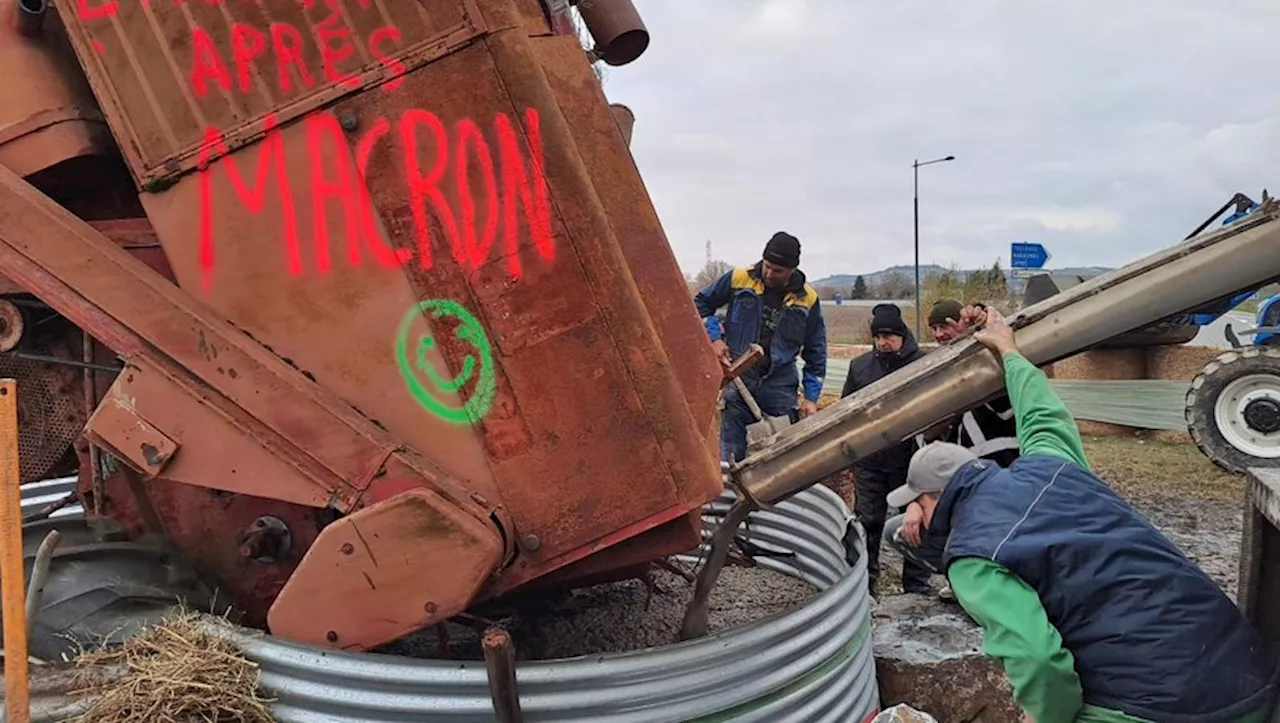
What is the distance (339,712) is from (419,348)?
1.04 metres

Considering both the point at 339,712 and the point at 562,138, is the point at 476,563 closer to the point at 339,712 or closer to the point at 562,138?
the point at 339,712

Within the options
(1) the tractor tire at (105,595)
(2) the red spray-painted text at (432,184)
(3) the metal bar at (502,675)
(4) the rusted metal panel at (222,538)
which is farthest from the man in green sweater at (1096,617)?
(1) the tractor tire at (105,595)

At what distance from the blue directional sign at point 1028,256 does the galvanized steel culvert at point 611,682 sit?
13.5 m

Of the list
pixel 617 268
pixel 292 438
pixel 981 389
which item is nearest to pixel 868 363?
pixel 981 389

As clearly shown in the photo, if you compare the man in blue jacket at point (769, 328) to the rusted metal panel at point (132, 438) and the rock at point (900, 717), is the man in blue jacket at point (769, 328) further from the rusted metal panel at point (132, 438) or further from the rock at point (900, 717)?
the rusted metal panel at point (132, 438)

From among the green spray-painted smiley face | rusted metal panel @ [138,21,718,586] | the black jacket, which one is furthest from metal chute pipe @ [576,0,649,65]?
the black jacket

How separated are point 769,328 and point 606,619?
7.61 ft

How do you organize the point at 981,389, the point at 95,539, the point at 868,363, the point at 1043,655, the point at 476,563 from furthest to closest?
the point at 868,363 → the point at 95,539 → the point at 981,389 → the point at 476,563 → the point at 1043,655

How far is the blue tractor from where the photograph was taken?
848 cm

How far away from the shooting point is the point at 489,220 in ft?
8.67

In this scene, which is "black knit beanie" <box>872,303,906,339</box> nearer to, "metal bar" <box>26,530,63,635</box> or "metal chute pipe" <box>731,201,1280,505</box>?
"metal chute pipe" <box>731,201,1280,505</box>

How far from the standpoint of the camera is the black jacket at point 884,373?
5.35m

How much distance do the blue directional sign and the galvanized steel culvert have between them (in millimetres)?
13456

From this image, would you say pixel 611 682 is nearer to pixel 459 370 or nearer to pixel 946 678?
pixel 459 370
